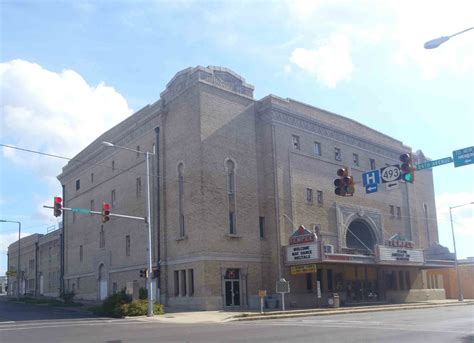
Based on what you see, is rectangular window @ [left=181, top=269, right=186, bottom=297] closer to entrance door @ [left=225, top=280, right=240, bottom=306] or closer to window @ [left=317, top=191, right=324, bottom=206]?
entrance door @ [left=225, top=280, right=240, bottom=306]

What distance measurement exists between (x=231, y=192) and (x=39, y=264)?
4667 cm

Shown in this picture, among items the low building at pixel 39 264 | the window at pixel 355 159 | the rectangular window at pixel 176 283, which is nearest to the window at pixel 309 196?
the window at pixel 355 159

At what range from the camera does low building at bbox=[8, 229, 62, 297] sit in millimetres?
70169

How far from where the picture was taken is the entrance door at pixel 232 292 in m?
40.2

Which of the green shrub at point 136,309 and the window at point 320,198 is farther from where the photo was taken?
the window at point 320,198

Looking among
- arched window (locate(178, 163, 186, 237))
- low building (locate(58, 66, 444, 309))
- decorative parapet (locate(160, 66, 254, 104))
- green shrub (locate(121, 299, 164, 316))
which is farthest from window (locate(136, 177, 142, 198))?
green shrub (locate(121, 299, 164, 316))

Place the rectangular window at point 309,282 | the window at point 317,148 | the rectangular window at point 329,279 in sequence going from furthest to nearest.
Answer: the window at point 317,148
the rectangular window at point 329,279
the rectangular window at point 309,282

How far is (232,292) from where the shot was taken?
133 feet

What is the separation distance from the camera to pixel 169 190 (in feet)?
143

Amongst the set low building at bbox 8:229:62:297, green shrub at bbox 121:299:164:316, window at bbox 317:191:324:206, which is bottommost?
green shrub at bbox 121:299:164:316

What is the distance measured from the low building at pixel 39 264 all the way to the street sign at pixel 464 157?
55.2 meters

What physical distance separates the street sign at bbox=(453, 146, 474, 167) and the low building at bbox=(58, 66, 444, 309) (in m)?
17.9

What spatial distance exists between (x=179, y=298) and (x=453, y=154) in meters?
25.3

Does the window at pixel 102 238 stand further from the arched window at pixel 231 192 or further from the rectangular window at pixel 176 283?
the arched window at pixel 231 192
